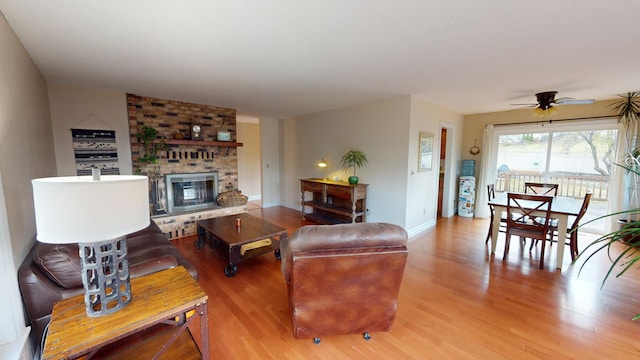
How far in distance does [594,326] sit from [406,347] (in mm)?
1646

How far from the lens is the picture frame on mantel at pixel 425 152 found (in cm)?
418

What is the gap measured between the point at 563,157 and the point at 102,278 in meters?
6.67

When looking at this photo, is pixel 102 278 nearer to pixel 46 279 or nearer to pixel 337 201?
pixel 46 279

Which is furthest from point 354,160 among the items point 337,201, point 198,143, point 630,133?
point 630,133

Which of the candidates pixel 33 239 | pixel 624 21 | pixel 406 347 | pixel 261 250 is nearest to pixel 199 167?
pixel 261 250

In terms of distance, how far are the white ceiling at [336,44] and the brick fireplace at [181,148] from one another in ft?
2.04

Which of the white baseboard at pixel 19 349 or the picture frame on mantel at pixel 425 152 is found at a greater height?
the picture frame on mantel at pixel 425 152

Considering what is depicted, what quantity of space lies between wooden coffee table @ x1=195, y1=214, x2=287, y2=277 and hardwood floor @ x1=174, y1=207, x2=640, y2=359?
0.19 meters

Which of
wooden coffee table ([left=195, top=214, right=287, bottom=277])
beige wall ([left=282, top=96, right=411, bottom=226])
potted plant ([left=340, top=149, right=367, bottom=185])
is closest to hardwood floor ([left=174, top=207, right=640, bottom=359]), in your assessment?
wooden coffee table ([left=195, top=214, right=287, bottom=277])

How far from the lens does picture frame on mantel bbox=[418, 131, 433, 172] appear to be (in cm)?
418

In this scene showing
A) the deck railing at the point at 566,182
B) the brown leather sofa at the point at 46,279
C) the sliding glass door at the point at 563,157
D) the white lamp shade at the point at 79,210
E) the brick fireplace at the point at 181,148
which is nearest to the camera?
the white lamp shade at the point at 79,210

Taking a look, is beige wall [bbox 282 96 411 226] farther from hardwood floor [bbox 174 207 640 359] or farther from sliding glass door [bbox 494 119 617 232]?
sliding glass door [bbox 494 119 617 232]

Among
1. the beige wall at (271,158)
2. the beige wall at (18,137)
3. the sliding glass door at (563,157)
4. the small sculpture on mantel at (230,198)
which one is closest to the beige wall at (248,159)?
the beige wall at (271,158)

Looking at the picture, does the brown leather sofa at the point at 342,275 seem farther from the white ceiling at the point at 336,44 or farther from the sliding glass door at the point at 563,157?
the sliding glass door at the point at 563,157
